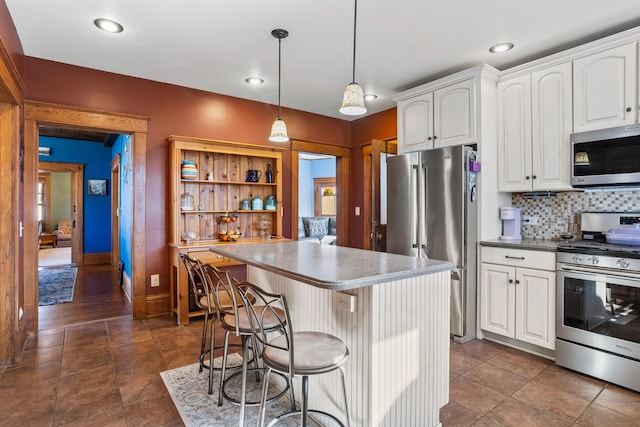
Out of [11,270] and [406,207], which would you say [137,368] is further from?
[406,207]

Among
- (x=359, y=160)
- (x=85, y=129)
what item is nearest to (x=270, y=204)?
(x=359, y=160)

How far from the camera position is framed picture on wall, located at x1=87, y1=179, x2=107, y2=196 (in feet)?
25.1

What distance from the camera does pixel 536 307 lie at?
2.84 m

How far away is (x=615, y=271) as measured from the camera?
7.84 feet

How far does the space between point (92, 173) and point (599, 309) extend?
8.85m

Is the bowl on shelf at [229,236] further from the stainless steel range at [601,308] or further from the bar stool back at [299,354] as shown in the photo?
the stainless steel range at [601,308]

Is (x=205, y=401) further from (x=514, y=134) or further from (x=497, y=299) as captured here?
(x=514, y=134)

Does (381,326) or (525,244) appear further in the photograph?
(525,244)

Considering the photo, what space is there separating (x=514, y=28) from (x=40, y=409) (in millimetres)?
4148

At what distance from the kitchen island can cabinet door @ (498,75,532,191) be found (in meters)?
1.84

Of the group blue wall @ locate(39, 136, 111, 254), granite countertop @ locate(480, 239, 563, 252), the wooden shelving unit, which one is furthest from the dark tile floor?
blue wall @ locate(39, 136, 111, 254)

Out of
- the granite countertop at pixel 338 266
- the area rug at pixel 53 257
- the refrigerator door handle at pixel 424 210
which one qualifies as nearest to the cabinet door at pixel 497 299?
the refrigerator door handle at pixel 424 210

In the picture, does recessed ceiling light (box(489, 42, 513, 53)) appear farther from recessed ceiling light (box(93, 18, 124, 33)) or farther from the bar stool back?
recessed ceiling light (box(93, 18, 124, 33))

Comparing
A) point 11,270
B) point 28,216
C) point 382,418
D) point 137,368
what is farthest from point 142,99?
point 382,418
